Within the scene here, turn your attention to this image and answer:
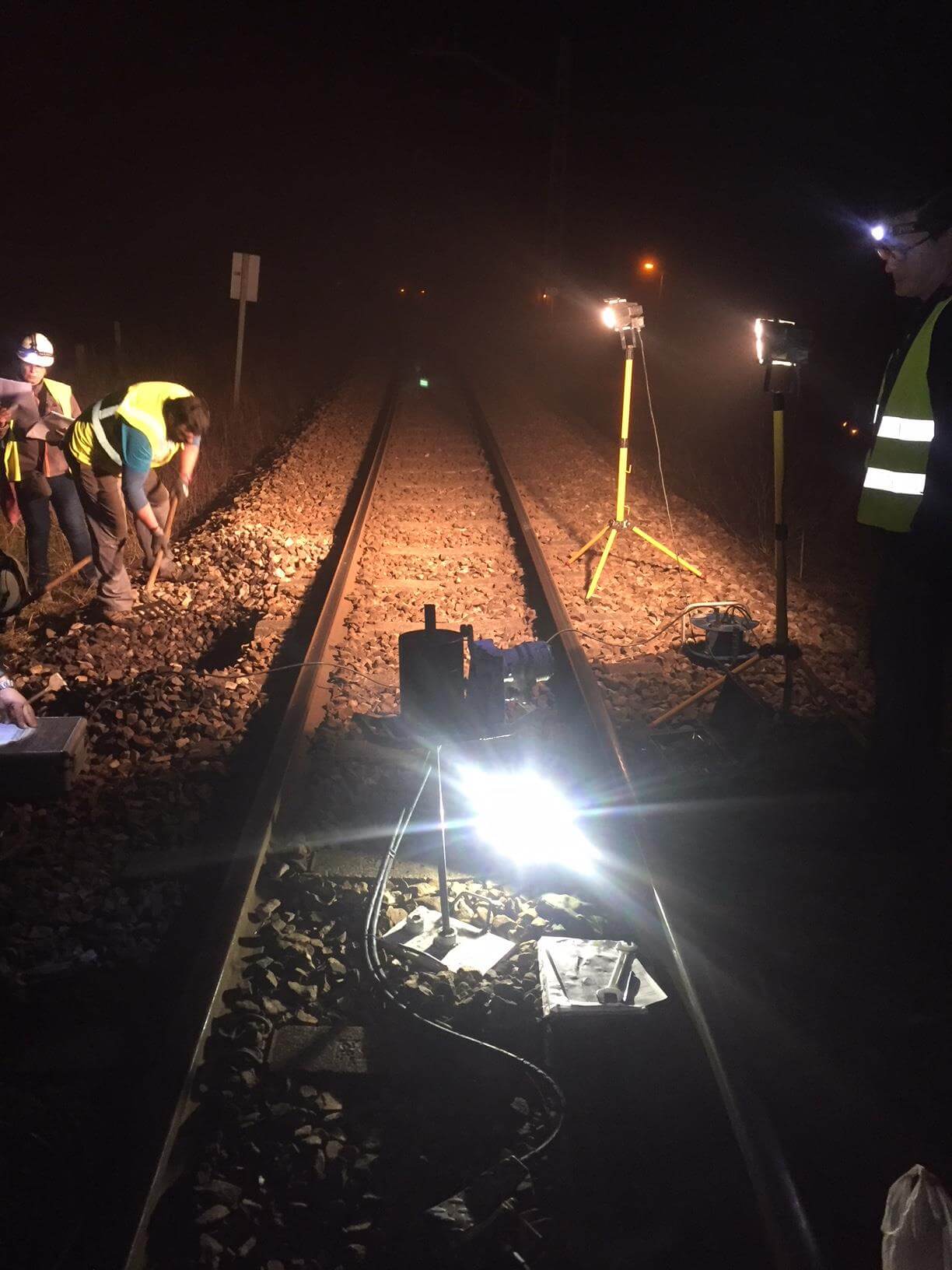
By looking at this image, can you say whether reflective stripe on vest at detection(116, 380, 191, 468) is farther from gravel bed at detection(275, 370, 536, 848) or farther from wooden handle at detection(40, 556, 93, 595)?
gravel bed at detection(275, 370, 536, 848)

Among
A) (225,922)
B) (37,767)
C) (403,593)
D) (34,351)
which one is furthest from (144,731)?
(34,351)

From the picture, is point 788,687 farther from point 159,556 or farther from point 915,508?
point 159,556

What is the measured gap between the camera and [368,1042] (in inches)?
123

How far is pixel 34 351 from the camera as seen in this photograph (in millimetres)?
7297

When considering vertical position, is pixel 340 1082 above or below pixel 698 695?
below

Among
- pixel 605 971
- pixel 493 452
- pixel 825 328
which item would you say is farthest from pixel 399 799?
pixel 825 328

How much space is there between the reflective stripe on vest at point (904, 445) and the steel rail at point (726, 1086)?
152 cm

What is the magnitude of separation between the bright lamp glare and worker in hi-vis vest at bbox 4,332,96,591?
4610 millimetres

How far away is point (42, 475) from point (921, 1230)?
741 cm

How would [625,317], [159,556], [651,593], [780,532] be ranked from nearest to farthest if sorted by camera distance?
[780,532] → [625,317] → [651,593] → [159,556]

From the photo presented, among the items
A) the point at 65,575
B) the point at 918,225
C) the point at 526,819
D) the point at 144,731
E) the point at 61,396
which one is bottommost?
the point at 526,819

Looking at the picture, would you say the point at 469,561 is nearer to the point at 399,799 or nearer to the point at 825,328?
the point at 399,799

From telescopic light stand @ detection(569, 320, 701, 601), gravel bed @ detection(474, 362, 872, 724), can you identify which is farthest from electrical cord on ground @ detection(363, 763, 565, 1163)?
telescopic light stand @ detection(569, 320, 701, 601)

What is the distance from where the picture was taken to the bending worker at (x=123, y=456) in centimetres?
685
